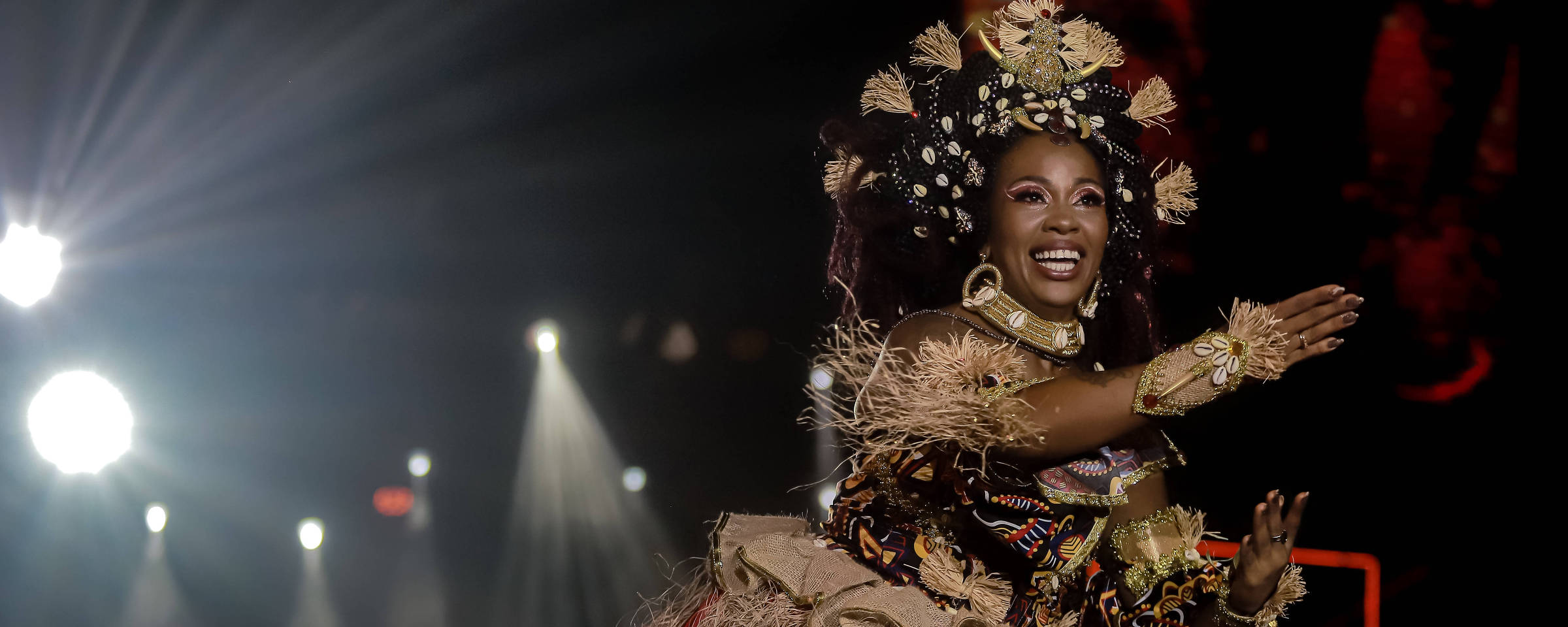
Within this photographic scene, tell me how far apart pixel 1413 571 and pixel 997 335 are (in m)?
1.86

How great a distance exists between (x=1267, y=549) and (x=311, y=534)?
338 cm

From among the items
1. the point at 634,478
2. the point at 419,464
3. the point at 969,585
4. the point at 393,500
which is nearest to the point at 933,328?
the point at 969,585

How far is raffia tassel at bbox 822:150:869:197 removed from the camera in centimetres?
231

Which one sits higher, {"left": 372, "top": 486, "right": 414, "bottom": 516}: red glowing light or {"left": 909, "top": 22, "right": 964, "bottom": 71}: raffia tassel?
{"left": 909, "top": 22, "right": 964, "bottom": 71}: raffia tassel

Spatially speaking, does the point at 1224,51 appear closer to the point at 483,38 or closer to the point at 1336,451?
the point at 1336,451

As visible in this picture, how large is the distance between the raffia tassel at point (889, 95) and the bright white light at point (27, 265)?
246 centimetres

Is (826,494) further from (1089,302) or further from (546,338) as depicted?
(1089,302)

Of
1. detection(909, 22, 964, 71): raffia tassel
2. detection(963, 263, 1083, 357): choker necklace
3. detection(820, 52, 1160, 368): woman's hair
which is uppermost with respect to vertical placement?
detection(909, 22, 964, 71): raffia tassel

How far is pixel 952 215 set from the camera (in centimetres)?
217

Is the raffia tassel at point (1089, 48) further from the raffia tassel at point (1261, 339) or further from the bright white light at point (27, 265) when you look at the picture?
the bright white light at point (27, 265)

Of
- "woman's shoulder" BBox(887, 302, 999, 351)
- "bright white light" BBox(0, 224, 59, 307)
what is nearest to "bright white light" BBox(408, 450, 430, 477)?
→ "bright white light" BBox(0, 224, 59, 307)

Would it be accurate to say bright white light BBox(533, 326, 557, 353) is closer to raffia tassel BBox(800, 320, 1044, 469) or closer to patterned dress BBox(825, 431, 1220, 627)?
patterned dress BBox(825, 431, 1220, 627)

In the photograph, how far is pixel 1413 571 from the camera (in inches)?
121

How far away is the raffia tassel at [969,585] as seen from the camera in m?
1.88
